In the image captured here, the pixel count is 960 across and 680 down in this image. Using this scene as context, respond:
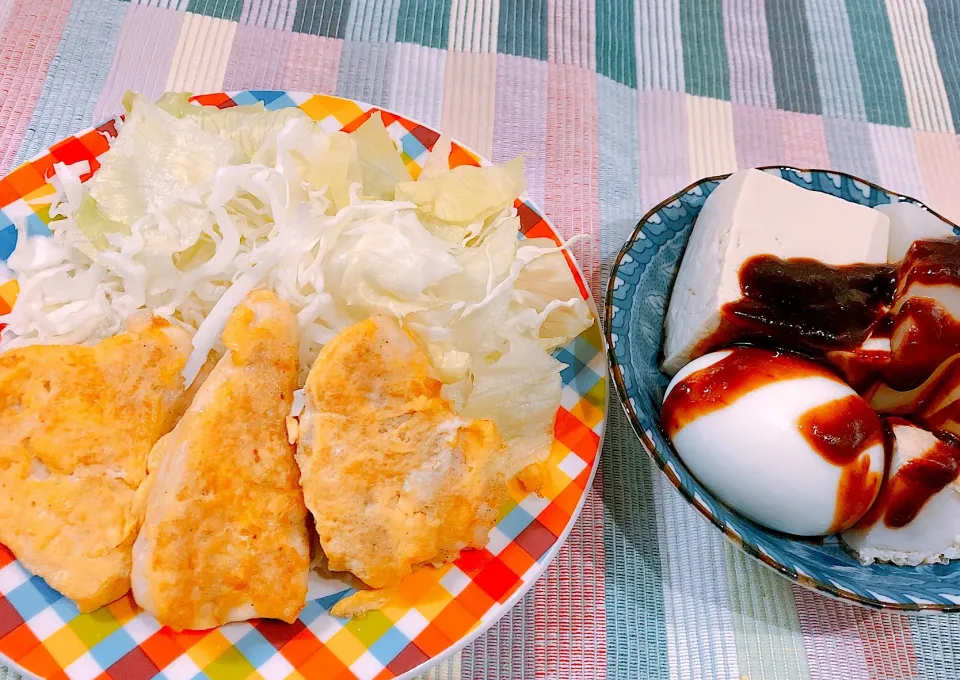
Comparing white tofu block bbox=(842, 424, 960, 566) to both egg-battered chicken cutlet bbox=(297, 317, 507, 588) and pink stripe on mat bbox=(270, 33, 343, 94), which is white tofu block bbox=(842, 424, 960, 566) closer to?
egg-battered chicken cutlet bbox=(297, 317, 507, 588)

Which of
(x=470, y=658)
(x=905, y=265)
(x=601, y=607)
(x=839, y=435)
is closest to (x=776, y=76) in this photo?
(x=905, y=265)

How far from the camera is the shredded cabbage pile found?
142cm

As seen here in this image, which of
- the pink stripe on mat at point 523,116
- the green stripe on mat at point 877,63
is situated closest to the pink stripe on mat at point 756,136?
the green stripe on mat at point 877,63

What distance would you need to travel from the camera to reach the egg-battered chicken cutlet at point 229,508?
1.10 m

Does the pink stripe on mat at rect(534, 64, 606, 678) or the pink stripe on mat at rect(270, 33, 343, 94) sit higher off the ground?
the pink stripe on mat at rect(270, 33, 343, 94)

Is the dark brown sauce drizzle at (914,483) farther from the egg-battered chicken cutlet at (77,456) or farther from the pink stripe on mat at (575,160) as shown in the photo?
the egg-battered chicken cutlet at (77,456)

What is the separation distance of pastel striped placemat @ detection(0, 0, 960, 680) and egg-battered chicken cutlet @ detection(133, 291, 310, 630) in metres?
0.42

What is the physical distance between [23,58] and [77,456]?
1.42 metres

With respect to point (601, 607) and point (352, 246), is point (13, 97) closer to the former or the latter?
point (352, 246)

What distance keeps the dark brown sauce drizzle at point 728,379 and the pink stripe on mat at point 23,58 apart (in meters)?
1.73

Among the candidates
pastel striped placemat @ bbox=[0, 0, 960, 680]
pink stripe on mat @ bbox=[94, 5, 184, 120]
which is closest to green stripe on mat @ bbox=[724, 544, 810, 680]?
pastel striped placemat @ bbox=[0, 0, 960, 680]

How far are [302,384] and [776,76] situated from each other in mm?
2037

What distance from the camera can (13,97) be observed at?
1.90m

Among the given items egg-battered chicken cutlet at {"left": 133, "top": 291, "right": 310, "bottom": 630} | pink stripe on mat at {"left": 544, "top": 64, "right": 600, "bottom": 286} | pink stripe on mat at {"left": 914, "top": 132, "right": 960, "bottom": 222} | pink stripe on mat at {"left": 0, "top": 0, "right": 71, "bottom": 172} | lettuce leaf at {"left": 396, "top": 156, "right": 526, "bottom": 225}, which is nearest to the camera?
egg-battered chicken cutlet at {"left": 133, "top": 291, "right": 310, "bottom": 630}
